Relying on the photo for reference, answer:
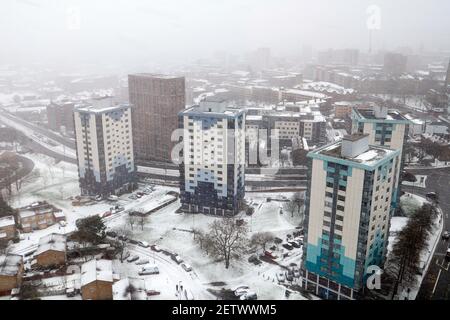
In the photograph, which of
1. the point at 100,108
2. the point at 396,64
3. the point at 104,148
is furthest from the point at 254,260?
the point at 396,64

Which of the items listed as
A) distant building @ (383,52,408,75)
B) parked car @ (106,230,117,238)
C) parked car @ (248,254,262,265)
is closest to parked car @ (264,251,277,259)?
parked car @ (248,254,262,265)

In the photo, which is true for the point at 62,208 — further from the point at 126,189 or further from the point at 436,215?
the point at 436,215

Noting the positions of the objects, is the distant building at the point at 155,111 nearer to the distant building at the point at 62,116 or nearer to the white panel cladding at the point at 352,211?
the distant building at the point at 62,116

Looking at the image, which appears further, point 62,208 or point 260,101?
point 260,101

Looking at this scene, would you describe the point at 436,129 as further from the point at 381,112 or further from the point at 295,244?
the point at 295,244
